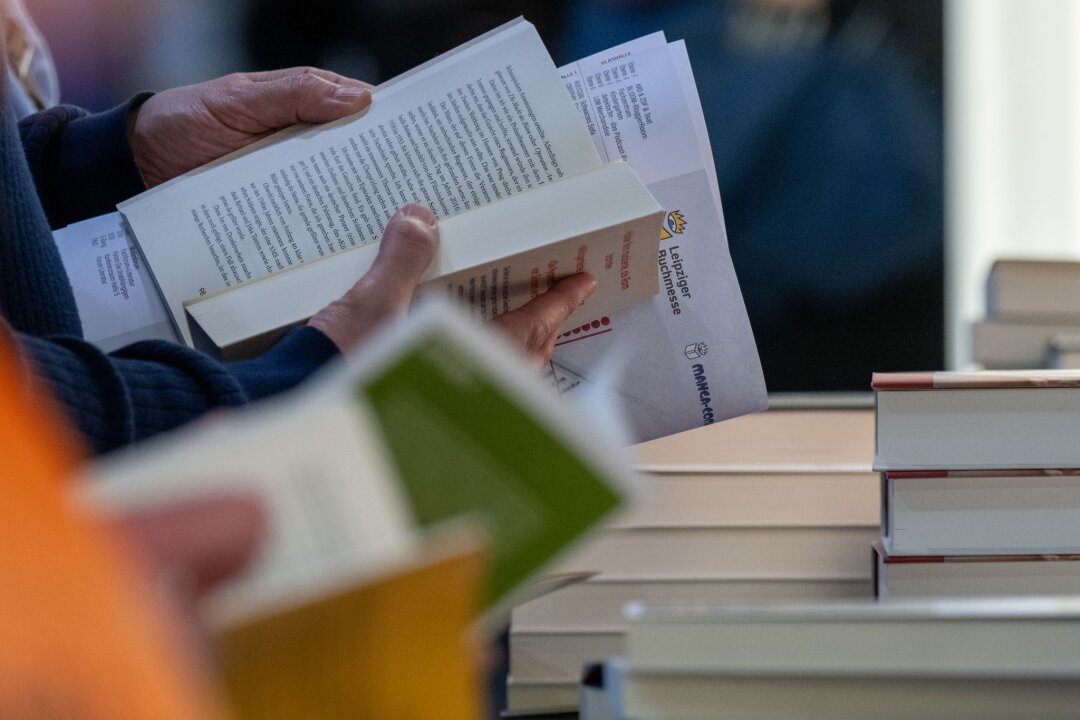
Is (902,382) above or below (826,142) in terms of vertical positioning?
below

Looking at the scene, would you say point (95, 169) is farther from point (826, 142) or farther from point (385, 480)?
point (826, 142)

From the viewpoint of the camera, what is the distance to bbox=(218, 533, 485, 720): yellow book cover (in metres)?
0.20

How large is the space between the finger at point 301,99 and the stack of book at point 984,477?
0.45 m

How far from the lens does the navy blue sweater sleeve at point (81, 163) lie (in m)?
0.88

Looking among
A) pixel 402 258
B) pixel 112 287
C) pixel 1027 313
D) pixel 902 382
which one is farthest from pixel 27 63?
pixel 1027 313

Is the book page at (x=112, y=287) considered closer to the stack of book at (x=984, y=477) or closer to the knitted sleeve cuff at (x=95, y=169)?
the knitted sleeve cuff at (x=95, y=169)

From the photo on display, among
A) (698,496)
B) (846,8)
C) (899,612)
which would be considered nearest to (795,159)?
(846,8)

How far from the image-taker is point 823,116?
140 cm

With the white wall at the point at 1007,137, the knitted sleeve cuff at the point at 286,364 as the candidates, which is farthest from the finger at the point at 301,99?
the white wall at the point at 1007,137

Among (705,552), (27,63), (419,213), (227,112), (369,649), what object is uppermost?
(27,63)

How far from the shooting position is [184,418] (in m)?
0.48

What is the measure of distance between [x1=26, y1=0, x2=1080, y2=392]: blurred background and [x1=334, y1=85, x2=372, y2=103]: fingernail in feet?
2.14

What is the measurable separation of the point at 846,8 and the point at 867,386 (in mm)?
514

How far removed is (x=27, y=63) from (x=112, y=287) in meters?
0.72
